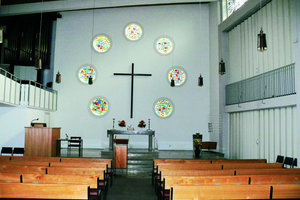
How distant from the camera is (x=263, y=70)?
9.76m

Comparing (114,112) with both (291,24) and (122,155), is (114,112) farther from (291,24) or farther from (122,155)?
(291,24)

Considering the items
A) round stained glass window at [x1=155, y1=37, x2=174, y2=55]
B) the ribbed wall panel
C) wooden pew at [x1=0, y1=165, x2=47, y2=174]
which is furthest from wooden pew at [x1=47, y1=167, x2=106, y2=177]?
round stained glass window at [x1=155, y1=37, x2=174, y2=55]

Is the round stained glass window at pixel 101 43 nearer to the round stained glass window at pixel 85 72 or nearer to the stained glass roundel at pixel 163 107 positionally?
the round stained glass window at pixel 85 72

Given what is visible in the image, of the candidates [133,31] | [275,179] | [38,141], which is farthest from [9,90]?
[275,179]

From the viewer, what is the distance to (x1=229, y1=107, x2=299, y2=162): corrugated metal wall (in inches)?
317

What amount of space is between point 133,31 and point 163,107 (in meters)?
4.17

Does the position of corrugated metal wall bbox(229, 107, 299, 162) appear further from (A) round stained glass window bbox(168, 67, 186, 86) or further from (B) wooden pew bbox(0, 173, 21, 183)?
(B) wooden pew bbox(0, 173, 21, 183)

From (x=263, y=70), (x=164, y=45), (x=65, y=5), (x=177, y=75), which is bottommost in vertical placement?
(x=263, y=70)

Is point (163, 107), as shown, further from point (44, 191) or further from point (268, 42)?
point (44, 191)

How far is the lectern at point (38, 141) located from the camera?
8227 millimetres

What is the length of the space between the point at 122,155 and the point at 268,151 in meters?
4.89

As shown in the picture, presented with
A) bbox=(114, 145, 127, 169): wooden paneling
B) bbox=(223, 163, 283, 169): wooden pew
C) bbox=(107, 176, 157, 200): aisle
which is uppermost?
bbox=(223, 163, 283, 169): wooden pew

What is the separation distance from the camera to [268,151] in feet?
Result: 30.0

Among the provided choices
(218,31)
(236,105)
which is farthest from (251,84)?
(218,31)
